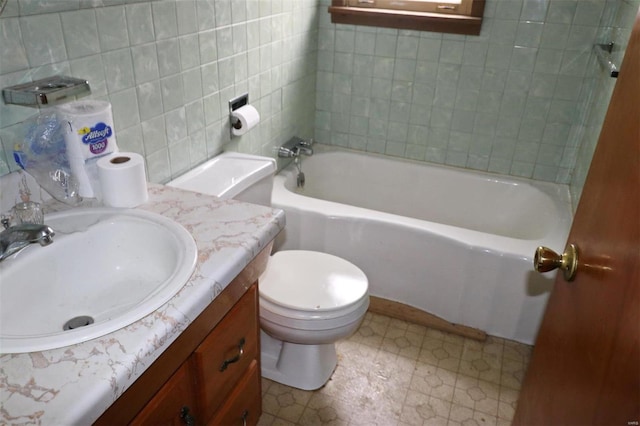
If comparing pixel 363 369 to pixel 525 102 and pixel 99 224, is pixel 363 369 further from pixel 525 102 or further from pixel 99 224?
pixel 525 102

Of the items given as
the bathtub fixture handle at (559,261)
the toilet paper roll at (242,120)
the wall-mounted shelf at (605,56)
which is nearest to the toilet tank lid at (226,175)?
the toilet paper roll at (242,120)

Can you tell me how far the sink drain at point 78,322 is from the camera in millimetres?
922

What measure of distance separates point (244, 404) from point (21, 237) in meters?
0.72

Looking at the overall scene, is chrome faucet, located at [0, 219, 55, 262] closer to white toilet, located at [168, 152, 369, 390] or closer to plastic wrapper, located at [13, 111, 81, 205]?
plastic wrapper, located at [13, 111, 81, 205]

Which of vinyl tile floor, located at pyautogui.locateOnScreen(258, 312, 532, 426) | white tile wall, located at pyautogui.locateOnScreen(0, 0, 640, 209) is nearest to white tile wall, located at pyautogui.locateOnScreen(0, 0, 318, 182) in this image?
white tile wall, located at pyautogui.locateOnScreen(0, 0, 640, 209)

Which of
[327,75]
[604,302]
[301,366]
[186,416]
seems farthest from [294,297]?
[327,75]

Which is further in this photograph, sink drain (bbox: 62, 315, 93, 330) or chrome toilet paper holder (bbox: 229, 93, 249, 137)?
chrome toilet paper holder (bbox: 229, 93, 249, 137)

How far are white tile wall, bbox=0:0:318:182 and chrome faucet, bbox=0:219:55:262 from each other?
0.83 feet

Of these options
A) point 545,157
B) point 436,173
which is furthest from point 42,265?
point 545,157

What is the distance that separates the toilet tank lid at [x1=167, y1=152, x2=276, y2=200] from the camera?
5.07 ft

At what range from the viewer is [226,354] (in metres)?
1.09

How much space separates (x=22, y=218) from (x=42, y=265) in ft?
0.35

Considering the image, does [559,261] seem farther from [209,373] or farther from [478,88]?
[478,88]

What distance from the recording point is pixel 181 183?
1.59m
